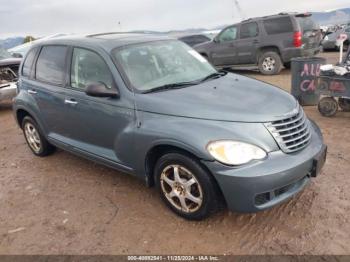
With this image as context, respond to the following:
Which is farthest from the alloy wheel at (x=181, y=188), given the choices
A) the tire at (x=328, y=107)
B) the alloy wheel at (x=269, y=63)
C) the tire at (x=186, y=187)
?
the alloy wheel at (x=269, y=63)

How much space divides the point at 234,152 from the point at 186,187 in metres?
0.62

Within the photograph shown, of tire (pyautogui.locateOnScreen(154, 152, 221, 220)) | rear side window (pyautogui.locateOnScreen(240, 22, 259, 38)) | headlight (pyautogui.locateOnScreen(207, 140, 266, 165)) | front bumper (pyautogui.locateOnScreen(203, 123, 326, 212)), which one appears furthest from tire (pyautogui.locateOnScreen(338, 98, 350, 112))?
rear side window (pyautogui.locateOnScreen(240, 22, 259, 38))

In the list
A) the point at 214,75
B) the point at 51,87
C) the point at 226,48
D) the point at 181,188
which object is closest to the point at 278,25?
the point at 226,48

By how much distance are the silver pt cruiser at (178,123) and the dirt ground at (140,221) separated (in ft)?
0.93

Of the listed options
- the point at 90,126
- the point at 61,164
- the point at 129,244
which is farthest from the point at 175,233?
the point at 61,164

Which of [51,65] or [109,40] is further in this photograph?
[51,65]

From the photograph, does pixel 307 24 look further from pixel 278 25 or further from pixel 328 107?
pixel 328 107

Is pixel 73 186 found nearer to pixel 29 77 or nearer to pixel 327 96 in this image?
pixel 29 77

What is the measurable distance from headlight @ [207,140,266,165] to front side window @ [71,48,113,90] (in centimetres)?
143

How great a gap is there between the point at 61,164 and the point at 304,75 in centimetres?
496

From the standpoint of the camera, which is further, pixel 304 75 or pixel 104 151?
pixel 304 75

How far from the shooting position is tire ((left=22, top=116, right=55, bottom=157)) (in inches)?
209

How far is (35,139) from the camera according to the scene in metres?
5.51

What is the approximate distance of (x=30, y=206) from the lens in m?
4.07
